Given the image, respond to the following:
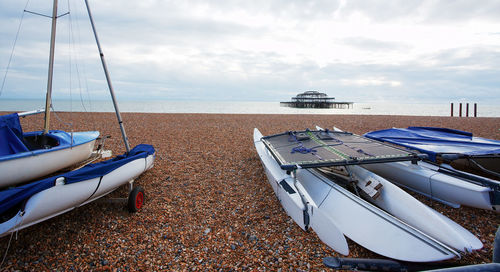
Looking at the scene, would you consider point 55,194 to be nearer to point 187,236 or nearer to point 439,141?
→ point 187,236

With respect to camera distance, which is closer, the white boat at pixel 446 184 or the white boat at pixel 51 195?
the white boat at pixel 51 195

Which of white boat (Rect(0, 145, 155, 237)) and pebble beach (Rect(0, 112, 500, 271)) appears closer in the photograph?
white boat (Rect(0, 145, 155, 237))

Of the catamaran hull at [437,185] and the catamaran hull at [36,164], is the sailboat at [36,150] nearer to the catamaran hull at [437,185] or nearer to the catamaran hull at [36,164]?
the catamaran hull at [36,164]

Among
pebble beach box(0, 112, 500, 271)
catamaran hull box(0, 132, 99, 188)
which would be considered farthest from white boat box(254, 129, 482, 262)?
catamaran hull box(0, 132, 99, 188)

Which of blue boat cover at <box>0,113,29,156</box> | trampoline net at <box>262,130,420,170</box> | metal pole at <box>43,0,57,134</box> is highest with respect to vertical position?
metal pole at <box>43,0,57,134</box>

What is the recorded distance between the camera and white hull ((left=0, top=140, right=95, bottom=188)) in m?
3.69

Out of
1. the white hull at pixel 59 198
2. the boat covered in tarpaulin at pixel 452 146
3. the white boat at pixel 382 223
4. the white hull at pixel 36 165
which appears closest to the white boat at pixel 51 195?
the white hull at pixel 59 198

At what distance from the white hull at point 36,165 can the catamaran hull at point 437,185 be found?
6.46 metres

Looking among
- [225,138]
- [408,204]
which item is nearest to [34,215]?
[408,204]

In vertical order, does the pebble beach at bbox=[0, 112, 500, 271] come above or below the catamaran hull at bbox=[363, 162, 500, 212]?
below

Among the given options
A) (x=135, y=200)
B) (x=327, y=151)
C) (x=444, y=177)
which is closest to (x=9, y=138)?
(x=135, y=200)

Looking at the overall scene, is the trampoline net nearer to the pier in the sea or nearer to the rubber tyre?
the rubber tyre

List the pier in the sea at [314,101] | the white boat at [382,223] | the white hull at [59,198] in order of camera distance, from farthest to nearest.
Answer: the pier in the sea at [314,101] → the white boat at [382,223] → the white hull at [59,198]

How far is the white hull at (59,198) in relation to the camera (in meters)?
2.77
